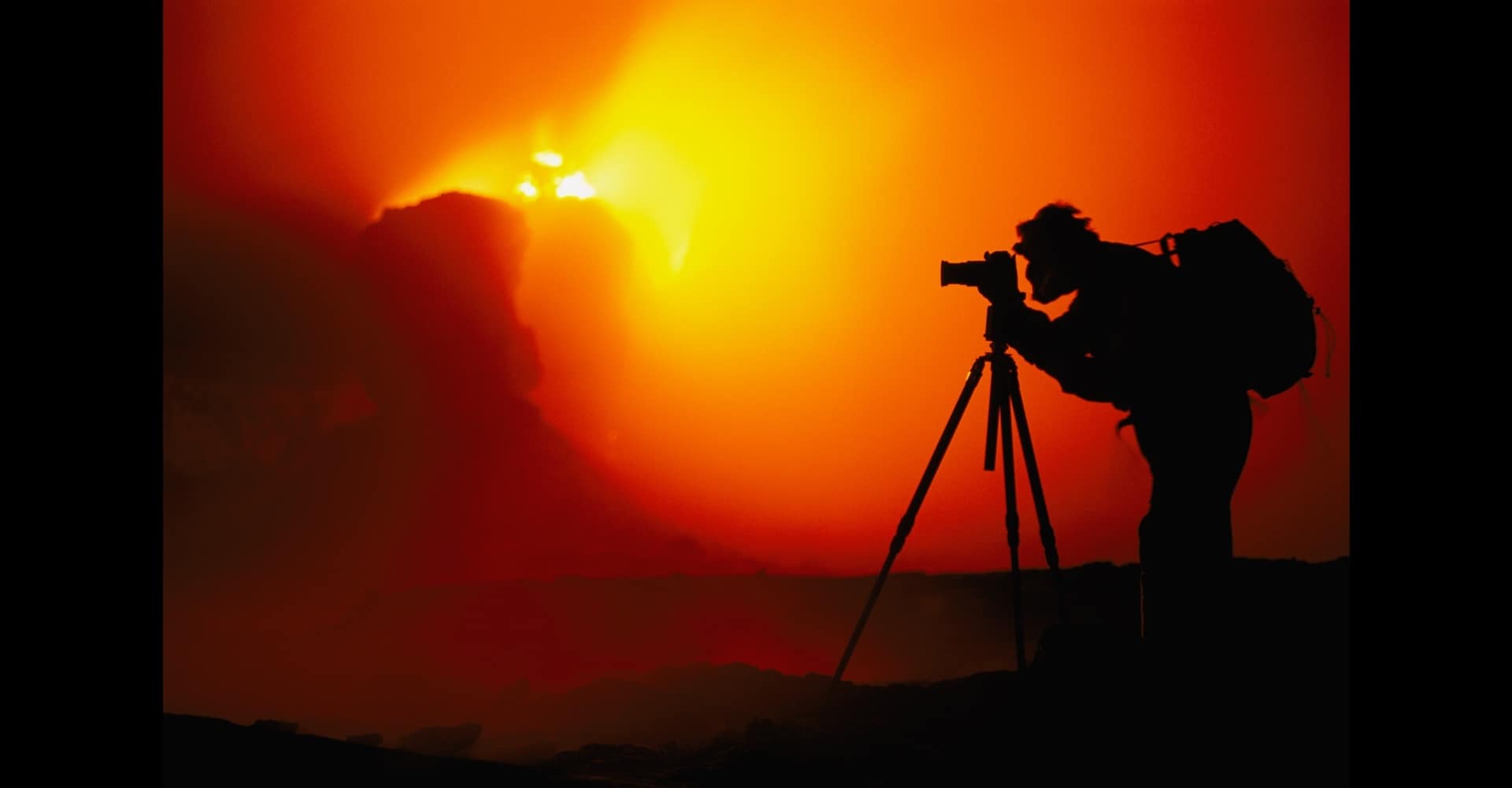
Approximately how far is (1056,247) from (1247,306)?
87 centimetres

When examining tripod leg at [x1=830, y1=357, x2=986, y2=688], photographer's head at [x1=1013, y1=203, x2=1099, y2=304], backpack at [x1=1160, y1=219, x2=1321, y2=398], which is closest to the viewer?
backpack at [x1=1160, y1=219, x2=1321, y2=398]

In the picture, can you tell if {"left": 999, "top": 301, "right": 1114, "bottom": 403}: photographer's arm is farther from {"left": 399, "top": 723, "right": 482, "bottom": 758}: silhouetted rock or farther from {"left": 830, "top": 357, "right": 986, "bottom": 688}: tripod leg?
{"left": 399, "top": 723, "right": 482, "bottom": 758}: silhouetted rock

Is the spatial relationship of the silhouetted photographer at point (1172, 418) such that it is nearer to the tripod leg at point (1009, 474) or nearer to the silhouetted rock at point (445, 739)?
the tripod leg at point (1009, 474)

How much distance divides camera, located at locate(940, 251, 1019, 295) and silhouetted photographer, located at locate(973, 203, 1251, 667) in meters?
0.40

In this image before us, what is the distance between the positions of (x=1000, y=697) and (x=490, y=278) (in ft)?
25.9

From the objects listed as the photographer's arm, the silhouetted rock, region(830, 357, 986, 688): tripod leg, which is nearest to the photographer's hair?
the photographer's arm

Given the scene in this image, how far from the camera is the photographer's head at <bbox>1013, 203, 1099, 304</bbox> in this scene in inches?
183

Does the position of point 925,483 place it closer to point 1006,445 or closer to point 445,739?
point 1006,445

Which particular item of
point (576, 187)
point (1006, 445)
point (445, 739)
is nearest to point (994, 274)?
point (1006, 445)

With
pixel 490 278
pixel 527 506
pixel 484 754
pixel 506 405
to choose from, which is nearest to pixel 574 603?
pixel 527 506

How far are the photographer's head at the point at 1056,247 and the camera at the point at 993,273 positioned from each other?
3.2 inches

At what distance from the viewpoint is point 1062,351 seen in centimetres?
465

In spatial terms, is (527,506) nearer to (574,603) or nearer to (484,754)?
(574,603)

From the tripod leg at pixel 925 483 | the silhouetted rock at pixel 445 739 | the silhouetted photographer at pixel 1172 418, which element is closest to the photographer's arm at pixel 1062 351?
the silhouetted photographer at pixel 1172 418
